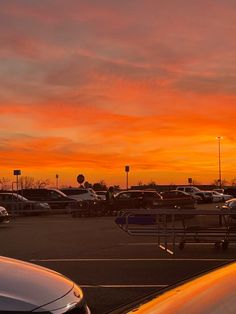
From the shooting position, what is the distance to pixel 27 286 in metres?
4.51

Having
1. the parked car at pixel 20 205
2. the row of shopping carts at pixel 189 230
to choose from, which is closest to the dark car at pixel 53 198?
the parked car at pixel 20 205

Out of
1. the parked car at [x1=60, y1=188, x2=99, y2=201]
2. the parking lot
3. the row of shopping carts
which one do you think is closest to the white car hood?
the parking lot

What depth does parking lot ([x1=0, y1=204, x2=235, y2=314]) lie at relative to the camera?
9.16 m

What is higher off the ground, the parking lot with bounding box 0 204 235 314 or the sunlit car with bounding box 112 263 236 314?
the sunlit car with bounding box 112 263 236 314

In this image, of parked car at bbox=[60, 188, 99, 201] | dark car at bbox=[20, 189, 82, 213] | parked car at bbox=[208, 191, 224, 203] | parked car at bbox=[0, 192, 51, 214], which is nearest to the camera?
parked car at bbox=[0, 192, 51, 214]

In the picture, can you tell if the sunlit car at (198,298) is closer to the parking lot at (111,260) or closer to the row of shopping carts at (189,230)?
the parking lot at (111,260)

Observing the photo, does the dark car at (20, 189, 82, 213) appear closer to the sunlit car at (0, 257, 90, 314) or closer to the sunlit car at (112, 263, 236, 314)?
the sunlit car at (0, 257, 90, 314)

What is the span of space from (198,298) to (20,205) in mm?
30811

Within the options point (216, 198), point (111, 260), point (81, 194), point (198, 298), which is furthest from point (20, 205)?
point (216, 198)

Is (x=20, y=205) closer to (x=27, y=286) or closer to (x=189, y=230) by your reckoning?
(x=189, y=230)

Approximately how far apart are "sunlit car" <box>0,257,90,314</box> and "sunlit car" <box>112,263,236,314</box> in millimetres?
1087

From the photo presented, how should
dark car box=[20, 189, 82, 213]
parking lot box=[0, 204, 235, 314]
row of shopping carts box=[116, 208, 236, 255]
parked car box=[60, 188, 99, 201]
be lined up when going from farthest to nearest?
1. parked car box=[60, 188, 99, 201]
2. dark car box=[20, 189, 82, 213]
3. row of shopping carts box=[116, 208, 236, 255]
4. parking lot box=[0, 204, 235, 314]

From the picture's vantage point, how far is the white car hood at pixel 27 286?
425cm

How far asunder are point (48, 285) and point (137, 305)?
155cm
